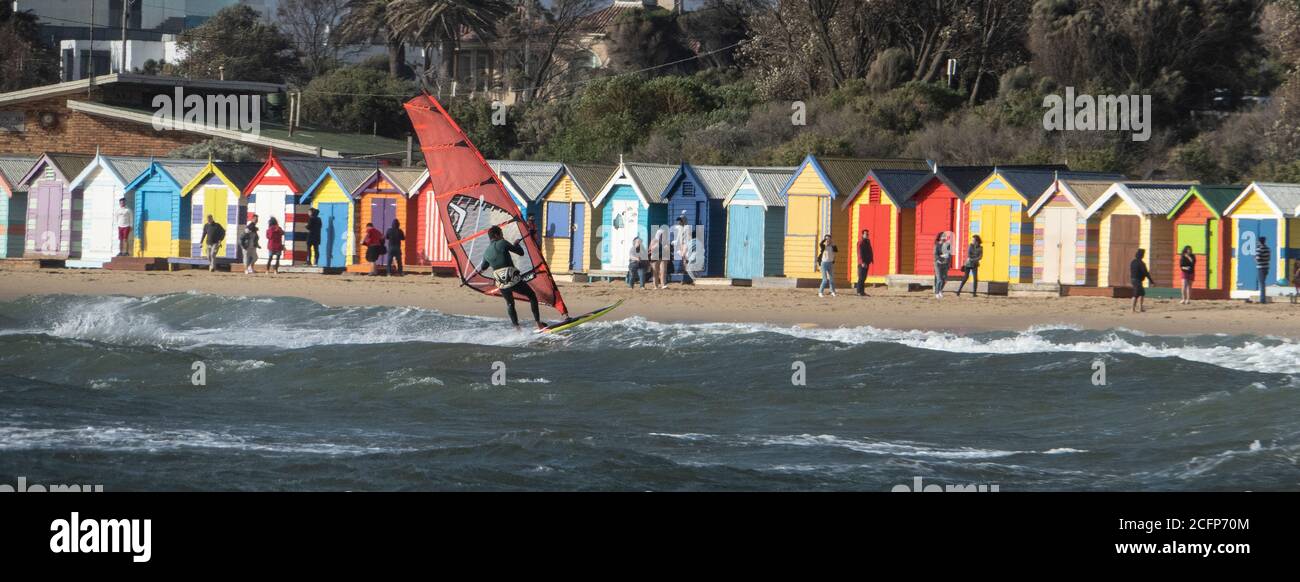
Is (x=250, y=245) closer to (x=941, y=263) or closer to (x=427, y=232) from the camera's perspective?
(x=427, y=232)

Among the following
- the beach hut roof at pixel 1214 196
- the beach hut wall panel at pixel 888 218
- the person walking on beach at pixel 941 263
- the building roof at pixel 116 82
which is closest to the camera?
the beach hut roof at pixel 1214 196

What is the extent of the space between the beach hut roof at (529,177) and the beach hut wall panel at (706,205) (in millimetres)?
2673

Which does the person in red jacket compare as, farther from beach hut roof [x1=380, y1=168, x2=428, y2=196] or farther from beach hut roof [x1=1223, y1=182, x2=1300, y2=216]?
beach hut roof [x1=1223, y1=182, x2=1300, y2=216]

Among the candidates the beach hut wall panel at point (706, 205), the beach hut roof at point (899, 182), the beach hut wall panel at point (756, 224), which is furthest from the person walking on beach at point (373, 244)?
the beach hut roof at point (899, 182)

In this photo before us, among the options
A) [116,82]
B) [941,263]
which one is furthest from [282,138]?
[941,263]

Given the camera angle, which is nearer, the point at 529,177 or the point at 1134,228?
the point at 1134,228

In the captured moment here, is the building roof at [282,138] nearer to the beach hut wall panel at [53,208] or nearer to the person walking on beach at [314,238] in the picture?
the beach hut wall panel at [53,208]

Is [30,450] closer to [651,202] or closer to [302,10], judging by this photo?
[651,202]

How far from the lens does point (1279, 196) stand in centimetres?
2661

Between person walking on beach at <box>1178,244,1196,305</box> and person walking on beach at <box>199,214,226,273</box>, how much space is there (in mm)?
20077

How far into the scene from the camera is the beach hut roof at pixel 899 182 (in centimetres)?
3080

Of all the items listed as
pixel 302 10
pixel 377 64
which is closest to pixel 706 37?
pixel 377 64

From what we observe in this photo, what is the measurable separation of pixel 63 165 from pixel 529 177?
38.0 ft

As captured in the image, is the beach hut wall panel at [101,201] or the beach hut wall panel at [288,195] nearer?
the beach hut wall panel at [288,195]
